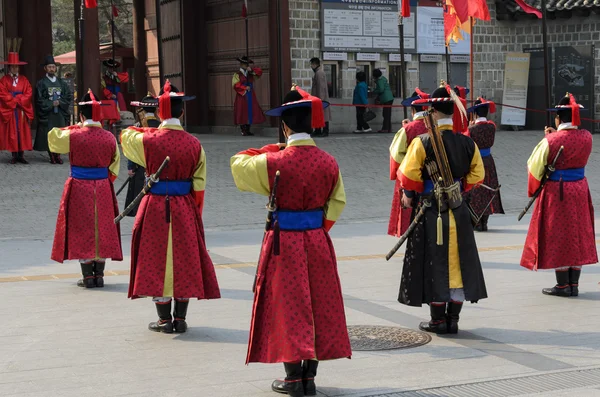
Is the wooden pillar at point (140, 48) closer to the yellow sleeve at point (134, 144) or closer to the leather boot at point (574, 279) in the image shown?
the leather boot at point (574, 279)

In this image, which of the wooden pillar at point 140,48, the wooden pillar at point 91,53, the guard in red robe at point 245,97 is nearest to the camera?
the wooden pillar at point 91,53

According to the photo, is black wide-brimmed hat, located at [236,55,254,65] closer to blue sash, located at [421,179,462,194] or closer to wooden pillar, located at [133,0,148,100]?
wooden pillar, located at [133,0,148,100]

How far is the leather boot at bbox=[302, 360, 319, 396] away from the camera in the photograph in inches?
220

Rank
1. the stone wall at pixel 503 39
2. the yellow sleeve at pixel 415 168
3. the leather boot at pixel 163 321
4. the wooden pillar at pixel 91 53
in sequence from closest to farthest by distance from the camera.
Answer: the yellow sleeve at pixel 415 168 < the leather boot at pixel 163 321 < the wooden pillar at pixel 91 53 < the stone wall at pixel 503 39

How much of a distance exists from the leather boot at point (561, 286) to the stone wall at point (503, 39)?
1599 centimetres

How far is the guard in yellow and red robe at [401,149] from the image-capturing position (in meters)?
8.81

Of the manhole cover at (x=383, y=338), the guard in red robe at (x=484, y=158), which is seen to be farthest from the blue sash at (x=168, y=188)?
the guard in red robe at (x=484, y=158)

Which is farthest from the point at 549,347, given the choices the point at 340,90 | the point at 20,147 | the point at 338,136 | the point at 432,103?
the point at 340,90

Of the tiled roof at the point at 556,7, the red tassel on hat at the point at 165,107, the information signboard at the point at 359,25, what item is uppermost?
the tiled roof at the point at 556,7

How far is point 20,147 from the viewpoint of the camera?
53.6 ft

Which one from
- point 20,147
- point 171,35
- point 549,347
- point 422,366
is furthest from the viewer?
point 171,35

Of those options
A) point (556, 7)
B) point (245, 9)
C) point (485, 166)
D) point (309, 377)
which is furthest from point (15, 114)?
point (556, 7)

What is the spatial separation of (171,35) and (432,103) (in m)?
15.7

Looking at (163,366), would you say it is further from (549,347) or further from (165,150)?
(549,347)
